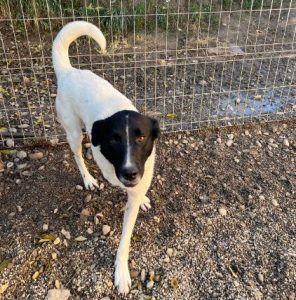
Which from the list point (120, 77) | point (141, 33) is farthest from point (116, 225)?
point (141, 33)

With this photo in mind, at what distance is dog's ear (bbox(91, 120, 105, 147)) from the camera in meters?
2.56

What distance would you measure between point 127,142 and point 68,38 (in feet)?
4.35

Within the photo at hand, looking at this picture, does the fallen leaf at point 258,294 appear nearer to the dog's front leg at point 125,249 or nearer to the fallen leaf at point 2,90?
the dog's front leg at point 125,249

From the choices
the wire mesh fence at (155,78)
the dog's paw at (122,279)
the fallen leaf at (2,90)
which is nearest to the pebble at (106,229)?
the dog's paw at (122,279)

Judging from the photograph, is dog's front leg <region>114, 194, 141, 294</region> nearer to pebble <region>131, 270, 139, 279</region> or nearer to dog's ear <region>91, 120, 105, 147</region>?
pebble <region>131, 270, 139, 279</region>

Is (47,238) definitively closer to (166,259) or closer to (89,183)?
(89,183)

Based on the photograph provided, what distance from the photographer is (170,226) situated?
328 cm

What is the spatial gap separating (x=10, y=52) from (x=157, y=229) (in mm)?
3726

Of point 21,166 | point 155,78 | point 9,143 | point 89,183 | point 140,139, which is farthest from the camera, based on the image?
point 155,78

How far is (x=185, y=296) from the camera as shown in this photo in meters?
2.76

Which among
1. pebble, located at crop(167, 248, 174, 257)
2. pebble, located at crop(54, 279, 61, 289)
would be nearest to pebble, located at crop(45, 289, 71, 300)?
pebble, located at crop(54, 279, 61, 289)

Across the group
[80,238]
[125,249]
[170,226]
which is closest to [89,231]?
[80,238]

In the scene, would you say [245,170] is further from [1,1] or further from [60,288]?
[1,1]

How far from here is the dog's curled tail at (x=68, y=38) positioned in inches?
121
